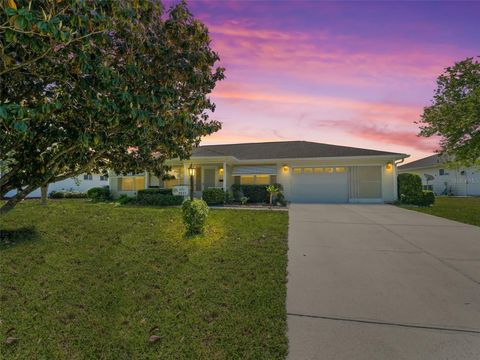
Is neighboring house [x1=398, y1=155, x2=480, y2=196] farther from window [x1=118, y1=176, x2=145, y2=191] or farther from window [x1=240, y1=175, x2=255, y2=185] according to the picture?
window [x1=118, y1=176, x2=145, y2=191]

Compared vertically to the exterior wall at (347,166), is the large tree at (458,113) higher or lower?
higher

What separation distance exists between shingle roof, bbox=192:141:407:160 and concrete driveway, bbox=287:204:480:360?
11.1m

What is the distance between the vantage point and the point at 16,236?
6.94 metres

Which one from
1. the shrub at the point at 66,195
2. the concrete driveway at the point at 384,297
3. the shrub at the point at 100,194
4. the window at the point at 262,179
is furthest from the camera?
the shrub at the point at 66,195

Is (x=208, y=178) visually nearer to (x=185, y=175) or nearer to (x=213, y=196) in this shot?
(x=185, y=175)

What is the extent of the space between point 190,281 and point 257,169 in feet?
49.9

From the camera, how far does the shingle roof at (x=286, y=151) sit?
60.2ft

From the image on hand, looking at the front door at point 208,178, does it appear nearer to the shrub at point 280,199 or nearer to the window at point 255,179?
the window at point 255,179

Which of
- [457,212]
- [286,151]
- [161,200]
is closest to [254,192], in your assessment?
[286,151]

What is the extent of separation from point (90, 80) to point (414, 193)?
733 inches

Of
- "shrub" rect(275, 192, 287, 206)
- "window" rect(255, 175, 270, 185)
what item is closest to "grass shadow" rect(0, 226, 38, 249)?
"shrub" rect(275, 192, 287, 206)

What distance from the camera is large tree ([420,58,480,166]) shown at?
470 inches

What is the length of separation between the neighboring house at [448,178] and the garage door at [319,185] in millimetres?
14382

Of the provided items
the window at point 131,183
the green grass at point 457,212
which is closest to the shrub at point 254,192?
the window at point 131,183
